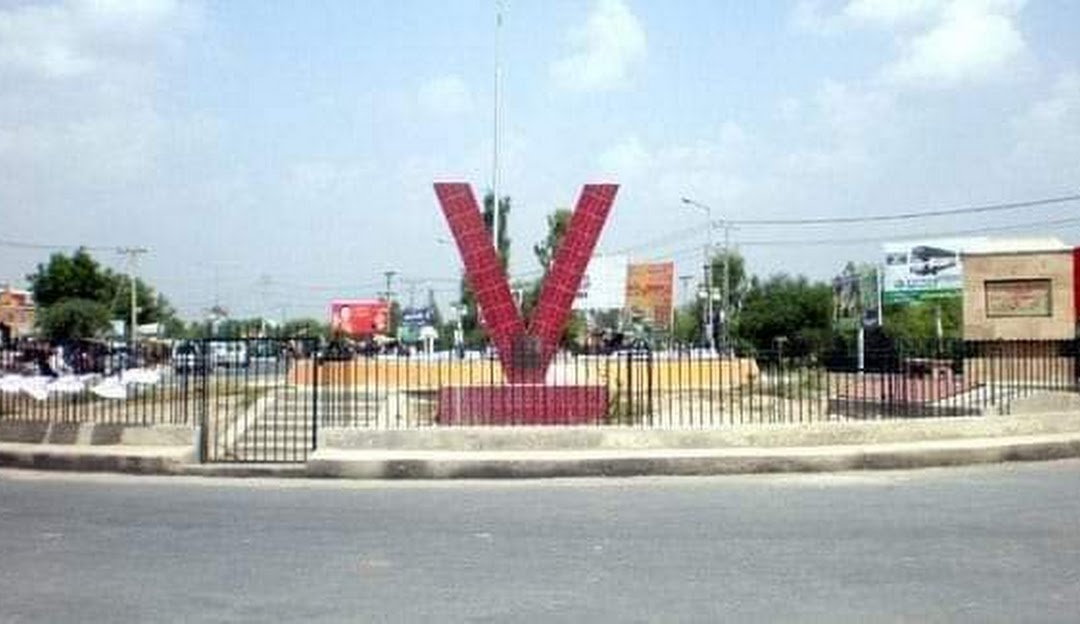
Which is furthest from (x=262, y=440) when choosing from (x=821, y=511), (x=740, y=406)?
(x=821, y=511)

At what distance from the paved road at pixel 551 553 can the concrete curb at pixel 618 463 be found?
4.56 feet

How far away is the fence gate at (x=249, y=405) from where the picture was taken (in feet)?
66.9

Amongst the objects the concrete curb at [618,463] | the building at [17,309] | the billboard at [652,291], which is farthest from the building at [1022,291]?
the building at [17,309]

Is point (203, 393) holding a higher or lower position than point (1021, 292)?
lower

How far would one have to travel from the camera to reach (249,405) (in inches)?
1016

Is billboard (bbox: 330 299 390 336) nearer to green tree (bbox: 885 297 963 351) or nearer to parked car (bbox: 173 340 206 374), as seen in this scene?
green tree (bbox: 885 297 963 351)

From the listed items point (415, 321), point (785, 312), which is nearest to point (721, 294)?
point (785, 312)

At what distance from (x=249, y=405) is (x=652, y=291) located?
5056cm

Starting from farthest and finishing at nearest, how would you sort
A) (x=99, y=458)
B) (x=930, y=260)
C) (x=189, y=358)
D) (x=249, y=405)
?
(x=930, y=260), (x=249, y=405), (x=189, y=358), (x=99, y=458)

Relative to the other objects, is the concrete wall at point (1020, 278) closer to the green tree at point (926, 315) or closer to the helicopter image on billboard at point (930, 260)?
the helicopter image on billboard at point (930, 260)

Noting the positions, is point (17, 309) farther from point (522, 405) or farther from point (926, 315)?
point (522, 405)

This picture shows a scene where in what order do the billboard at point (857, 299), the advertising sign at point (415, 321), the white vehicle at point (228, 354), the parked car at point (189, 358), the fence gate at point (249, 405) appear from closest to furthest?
the fence gate at point (249, 405) → the parked car at point (189, 358) → the white vehicle at point (228, 354) → the billboard at point (857, 299) → the advertising sign at point (415, 321)

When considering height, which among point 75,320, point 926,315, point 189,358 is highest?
point 926,315

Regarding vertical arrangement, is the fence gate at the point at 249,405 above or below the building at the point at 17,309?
below
